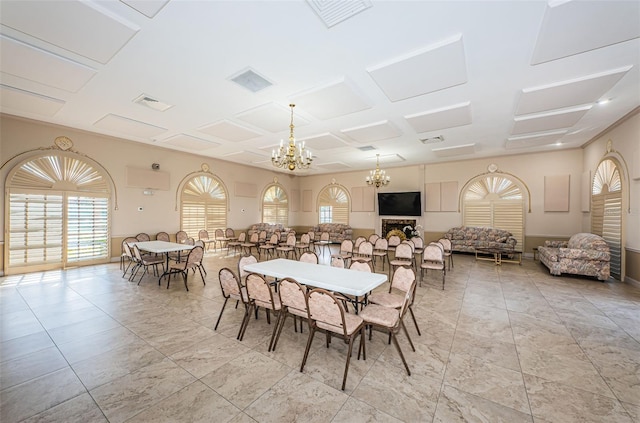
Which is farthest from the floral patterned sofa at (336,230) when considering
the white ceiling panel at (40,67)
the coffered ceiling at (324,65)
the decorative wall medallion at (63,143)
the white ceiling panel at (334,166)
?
the white ceiling panel at (40,67)

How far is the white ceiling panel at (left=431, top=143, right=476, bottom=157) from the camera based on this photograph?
24.0 feet

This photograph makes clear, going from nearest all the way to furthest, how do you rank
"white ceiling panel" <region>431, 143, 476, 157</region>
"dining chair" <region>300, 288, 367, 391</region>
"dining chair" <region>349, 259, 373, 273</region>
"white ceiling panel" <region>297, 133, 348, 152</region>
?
"dining chair" <region>300, 288, 367, 391</region> < "dining chair" <region>349, 259, 373, 273</region> < "white ceiling panel" <region>297, 133, 348, 152</region> < "white ceiling panel" <region>431, 143, 476, 157</region>

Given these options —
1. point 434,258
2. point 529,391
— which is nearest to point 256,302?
point 529,391

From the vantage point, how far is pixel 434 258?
511cm

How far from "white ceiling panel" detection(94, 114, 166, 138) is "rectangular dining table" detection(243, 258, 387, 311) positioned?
178 inches

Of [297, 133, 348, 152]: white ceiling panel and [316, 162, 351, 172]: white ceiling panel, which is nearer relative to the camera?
[297, 133, 348, 152]: white ceiling panel

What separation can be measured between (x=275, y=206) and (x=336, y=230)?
311 centimetres

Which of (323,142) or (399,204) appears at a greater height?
(323,142)

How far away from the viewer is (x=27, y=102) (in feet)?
15.3

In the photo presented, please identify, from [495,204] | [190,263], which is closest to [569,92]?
[495,204]

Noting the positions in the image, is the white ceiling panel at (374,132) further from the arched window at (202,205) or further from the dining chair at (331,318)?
the arched window at (202,205)

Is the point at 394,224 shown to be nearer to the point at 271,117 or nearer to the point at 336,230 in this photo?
the point at 336,230

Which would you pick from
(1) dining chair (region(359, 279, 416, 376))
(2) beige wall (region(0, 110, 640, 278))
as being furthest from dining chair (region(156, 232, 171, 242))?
(1) dining chair (region(359, 279, 416, 376))

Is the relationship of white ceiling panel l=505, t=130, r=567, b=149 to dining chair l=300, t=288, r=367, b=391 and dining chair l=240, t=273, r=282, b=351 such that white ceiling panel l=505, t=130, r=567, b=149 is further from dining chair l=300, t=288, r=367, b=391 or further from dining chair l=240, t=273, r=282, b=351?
dining chair l=240, t=273, r=282, b=351
